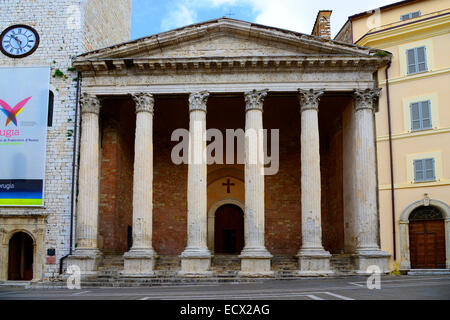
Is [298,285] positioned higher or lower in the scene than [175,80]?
lower

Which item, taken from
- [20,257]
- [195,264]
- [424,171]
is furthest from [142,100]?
[424,171]

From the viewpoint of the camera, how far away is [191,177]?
728 inches

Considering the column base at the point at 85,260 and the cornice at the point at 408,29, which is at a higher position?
the cornice at the point at 408,29

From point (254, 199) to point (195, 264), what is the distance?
313 centimetres

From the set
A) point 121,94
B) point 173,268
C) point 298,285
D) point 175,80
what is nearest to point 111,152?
point 121,94

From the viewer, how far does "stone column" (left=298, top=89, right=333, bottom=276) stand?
17.6 m

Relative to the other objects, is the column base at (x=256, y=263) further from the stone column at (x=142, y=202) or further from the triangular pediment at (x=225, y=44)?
the triangular pediment at (x=225, y=44)

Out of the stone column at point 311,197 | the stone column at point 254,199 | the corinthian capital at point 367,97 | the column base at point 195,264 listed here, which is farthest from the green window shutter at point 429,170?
the column base at point 195,264

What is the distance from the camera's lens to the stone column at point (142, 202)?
1777cm

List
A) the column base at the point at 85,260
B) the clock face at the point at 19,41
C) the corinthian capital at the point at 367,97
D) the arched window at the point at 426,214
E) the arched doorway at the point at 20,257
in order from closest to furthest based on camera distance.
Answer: the arched window at the point at 426,214, the column base at the point at 85,260, the corinthian capital at the point at 367,97, the arched doorway at the point at 20,257, the clock face at the point at 19,41

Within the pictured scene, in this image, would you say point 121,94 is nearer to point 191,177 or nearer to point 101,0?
point 191,177

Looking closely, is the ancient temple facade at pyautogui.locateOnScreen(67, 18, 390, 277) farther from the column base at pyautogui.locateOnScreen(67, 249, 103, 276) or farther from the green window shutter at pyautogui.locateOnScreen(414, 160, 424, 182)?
the green window shutter at pyautogui.locateOnScreen(414, 160, 424, 182)

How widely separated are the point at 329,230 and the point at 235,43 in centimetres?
978

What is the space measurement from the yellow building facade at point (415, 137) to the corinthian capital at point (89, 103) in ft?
35.0
